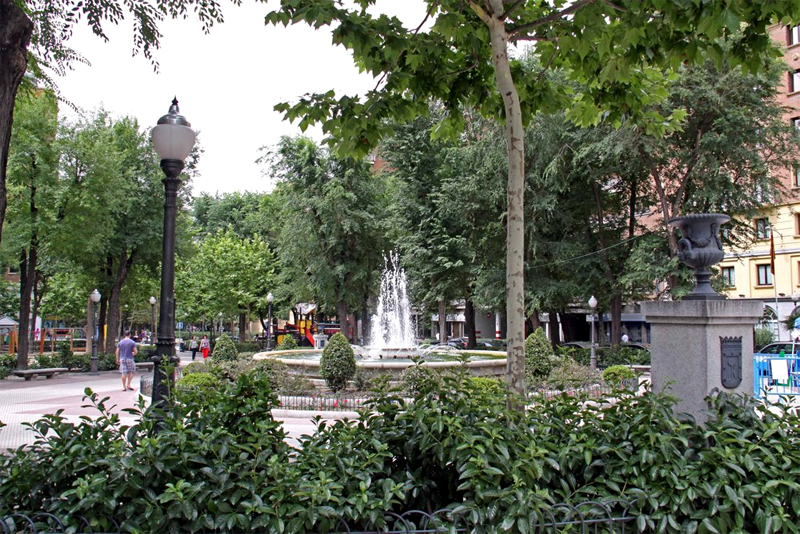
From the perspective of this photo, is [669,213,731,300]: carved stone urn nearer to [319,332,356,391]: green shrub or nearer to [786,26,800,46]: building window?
[319,332,356,391]: green shrub

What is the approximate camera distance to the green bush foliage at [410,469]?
11.8ft

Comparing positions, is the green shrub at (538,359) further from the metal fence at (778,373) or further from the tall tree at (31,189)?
the tall tree at (31,189)

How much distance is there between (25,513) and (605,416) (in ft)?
13.3

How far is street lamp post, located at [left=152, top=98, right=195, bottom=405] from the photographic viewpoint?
644 centimetres

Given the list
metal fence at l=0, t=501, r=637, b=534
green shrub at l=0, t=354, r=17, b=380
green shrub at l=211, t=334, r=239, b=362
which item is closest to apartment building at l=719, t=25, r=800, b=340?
green shrub at l=211, t=334, r=239, b=362

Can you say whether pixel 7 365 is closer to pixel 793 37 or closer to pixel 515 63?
pixel 515 63

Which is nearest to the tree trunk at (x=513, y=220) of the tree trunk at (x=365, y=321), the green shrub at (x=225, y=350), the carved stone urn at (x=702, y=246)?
the carved stone urn at (x=702, y=246)

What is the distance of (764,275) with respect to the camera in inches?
1574

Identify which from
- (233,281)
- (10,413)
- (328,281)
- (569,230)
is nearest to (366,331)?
(328,281)

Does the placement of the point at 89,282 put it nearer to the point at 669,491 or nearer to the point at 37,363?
the point at 37,363

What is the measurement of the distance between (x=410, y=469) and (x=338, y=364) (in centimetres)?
1138

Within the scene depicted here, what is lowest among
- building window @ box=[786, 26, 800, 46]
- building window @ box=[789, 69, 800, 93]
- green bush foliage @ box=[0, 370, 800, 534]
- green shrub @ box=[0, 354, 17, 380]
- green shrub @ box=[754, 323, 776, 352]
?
green shrub @ box=[0, 354, 17, 380]

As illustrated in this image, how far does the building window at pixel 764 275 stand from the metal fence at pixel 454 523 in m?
42.3

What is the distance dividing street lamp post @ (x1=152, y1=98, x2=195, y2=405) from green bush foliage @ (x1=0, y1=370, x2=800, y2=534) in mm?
2109
